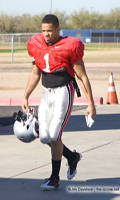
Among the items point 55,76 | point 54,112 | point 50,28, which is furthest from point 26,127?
point 50,28

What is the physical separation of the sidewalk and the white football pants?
2.04ft

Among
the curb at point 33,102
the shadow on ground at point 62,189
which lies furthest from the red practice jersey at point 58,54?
the curb at point 33,102

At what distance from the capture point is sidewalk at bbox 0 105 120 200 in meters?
7.08

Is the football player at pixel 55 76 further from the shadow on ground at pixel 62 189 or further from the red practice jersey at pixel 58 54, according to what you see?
the shadow on ground at pixel 62 189

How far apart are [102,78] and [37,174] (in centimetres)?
2042

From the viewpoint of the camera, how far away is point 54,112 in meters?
7.02

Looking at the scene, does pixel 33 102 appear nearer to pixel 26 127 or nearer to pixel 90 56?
pixel 26 127

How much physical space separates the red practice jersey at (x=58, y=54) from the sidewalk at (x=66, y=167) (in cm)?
128

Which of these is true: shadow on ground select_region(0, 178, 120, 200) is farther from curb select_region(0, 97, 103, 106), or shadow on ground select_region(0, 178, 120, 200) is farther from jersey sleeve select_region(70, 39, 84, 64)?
curb select_region(0, 97, 103, 106)

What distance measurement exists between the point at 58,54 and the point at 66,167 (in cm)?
198

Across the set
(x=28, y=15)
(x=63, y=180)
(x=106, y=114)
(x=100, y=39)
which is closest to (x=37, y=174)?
(x=63, y=180)

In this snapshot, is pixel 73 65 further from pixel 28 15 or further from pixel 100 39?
pixel 28 15

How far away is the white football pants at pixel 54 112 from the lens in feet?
23.0

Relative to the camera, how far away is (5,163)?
8.71 meters
